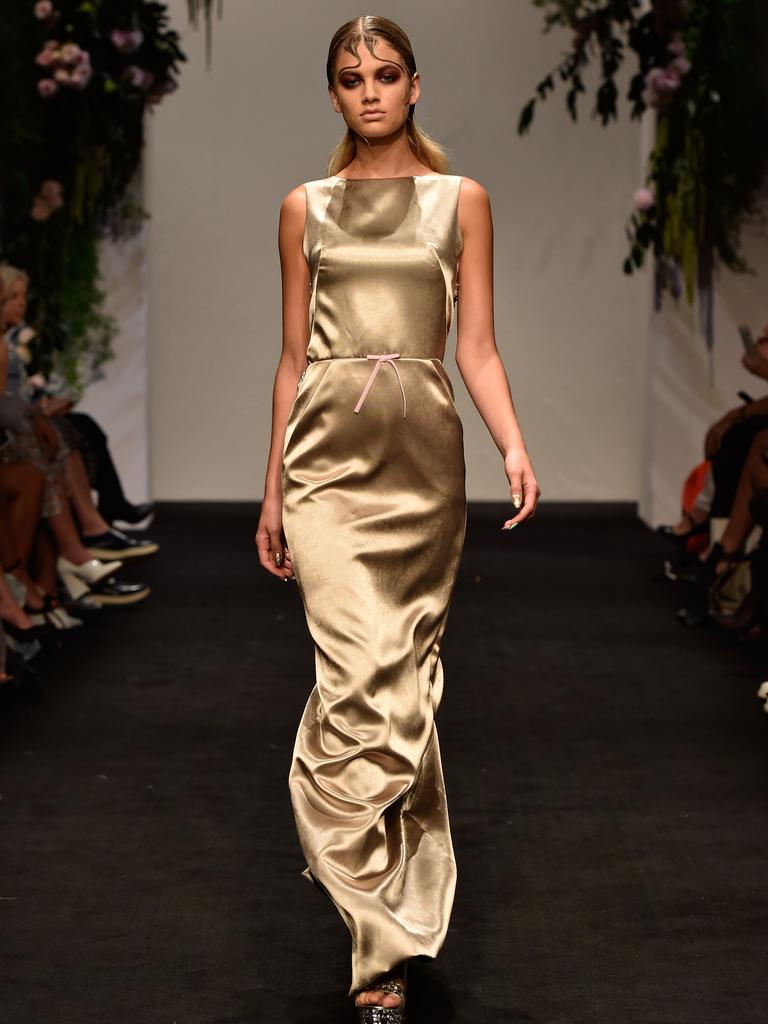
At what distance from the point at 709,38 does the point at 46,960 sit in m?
5.39

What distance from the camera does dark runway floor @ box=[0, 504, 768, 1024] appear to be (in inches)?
91.3

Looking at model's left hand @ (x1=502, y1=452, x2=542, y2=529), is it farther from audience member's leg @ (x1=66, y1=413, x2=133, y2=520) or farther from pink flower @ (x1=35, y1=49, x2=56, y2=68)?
pink flower @ (x1=35, y1=49, x2=56, y2=68)

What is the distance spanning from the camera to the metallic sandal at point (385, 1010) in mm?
2105

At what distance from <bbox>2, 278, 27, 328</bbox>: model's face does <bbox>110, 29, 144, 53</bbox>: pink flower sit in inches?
85.9

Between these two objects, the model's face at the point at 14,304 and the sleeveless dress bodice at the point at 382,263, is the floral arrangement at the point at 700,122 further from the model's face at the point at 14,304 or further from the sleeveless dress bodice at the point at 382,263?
the sleeveless dress bodice at the point at 382,263

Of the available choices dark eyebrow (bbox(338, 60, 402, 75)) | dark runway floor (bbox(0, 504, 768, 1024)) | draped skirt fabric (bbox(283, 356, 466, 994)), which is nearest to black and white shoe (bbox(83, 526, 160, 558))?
dark runway floor (bbox(0, 504, 768, 1024))

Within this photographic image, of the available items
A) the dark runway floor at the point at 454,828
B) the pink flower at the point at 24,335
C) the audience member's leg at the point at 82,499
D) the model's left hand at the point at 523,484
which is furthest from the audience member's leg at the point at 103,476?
the model's left hand at the point at 523,484

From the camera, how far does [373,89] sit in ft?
7.11

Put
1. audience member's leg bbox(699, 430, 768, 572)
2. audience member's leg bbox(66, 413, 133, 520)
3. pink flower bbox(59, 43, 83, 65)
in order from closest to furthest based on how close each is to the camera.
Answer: audience member's leg bbox(699, 430, 768, 572) < audience member's leg bbox(66, 413, 133, 520) < pink flower bbox(59, 43, 83, 65)

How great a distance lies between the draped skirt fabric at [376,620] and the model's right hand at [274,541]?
39 millimetres

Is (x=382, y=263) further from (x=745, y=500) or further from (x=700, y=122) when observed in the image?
(x=700, y=122)

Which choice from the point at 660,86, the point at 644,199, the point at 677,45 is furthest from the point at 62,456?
the point at 677,45

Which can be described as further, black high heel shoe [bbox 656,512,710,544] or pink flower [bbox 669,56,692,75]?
pink flower [bbox 669,56,692,75]

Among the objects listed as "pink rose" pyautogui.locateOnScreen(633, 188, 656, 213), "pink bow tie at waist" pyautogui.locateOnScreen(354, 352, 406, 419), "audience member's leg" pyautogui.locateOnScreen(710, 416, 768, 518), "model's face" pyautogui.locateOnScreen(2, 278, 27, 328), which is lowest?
"audience member's leg" pyautogui.locateOnScreen(710, 416, 768, 518)
